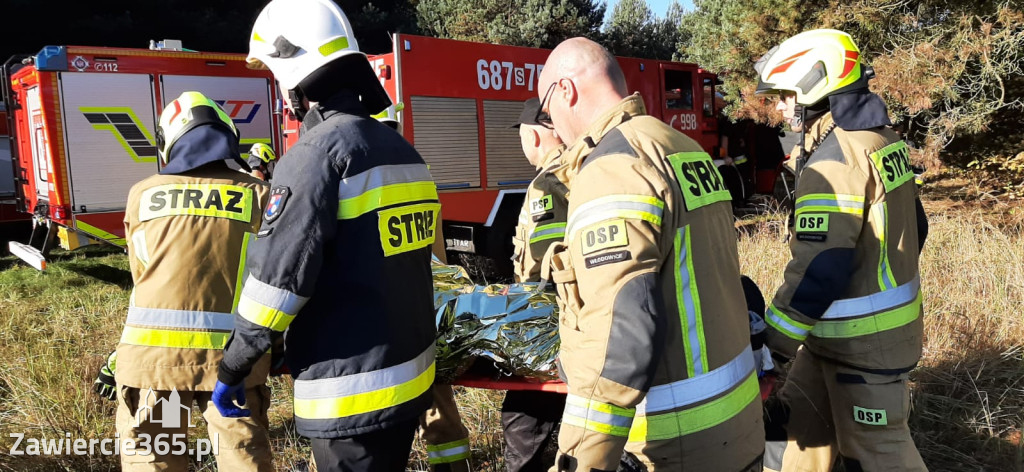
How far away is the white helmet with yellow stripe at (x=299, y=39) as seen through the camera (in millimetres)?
2096

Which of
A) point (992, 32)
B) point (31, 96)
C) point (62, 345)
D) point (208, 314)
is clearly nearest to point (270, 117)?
point (31, 96)

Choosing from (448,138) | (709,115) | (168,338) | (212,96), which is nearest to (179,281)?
(168,338)

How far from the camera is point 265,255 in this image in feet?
6.21

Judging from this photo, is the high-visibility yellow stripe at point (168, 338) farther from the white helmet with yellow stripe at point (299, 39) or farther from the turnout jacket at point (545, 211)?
the turnout jacket at point (545, 211)

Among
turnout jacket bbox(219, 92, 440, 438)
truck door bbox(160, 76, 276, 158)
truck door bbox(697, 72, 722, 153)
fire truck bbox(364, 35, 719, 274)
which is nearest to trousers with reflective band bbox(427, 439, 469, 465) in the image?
turnout jacket bbox(219, 92, 440, 438)

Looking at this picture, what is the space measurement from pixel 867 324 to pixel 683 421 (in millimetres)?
1197

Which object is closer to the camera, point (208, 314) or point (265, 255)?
point (265, 255)

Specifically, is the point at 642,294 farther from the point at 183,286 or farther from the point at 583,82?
the point at 183,286

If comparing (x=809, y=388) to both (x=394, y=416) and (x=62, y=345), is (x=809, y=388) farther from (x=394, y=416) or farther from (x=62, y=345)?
(x=62, y=345)

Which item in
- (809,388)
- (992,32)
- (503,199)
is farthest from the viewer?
(503,199)

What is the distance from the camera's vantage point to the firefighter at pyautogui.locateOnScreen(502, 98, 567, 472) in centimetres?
268

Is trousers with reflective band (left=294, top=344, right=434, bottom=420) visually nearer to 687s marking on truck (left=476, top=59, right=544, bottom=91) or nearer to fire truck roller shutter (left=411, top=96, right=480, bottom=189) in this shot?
fire truck roller shutter (left=411, top=96, right=480, bottom=189)

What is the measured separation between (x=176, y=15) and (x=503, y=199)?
1216cm

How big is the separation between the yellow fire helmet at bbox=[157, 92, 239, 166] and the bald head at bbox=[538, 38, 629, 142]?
1545 mm
